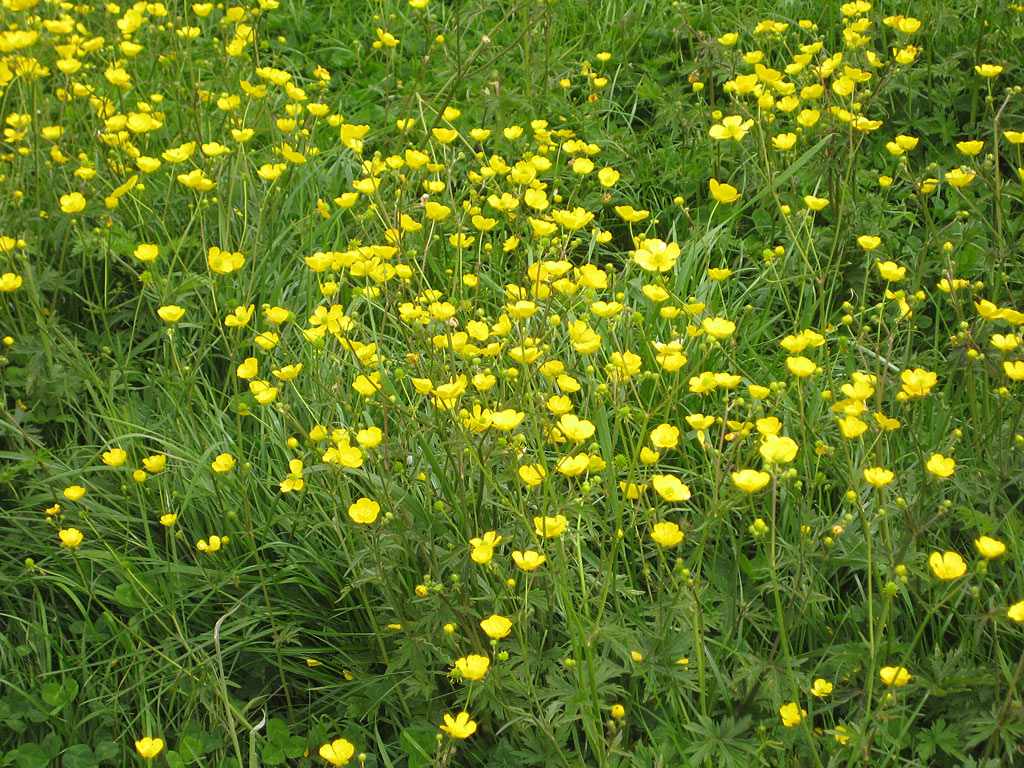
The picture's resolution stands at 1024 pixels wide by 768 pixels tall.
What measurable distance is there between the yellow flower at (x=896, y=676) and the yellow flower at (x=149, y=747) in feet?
4.45

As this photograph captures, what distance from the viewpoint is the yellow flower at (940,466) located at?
1.69m

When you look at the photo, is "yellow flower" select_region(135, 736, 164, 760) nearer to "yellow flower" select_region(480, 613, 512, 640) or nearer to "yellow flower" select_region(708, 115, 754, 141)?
"yellow flower" select_region(480, 613, 512, 640)

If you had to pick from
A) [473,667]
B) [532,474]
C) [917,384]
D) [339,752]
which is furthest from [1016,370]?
[339,752]

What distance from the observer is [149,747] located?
1.83 metres

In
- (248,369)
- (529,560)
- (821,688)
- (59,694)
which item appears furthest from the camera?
(248,369)

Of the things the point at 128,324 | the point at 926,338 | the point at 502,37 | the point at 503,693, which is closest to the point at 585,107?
the point at 502,37

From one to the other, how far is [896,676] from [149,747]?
1.39m

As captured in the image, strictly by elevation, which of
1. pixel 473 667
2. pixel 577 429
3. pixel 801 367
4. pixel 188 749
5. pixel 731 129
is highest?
pixel 731 129

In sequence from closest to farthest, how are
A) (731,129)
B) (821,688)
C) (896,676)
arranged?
(896,676) → (821,688) → (731,129)

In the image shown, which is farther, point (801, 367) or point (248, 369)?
point (248, 369)

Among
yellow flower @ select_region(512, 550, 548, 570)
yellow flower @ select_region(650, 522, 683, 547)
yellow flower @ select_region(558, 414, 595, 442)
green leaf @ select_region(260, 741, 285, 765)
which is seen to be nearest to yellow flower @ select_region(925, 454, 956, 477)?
yellow flower @ select_region(650, 522, 683, 547)

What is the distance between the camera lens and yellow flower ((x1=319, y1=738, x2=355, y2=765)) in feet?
5.50

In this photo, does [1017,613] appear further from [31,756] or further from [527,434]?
[31,756]

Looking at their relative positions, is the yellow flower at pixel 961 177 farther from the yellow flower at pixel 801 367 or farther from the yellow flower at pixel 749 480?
the yellow flower at pixel 749 480
